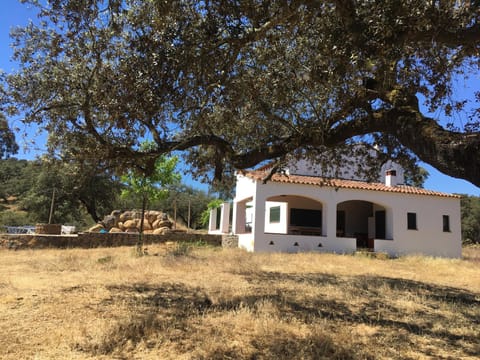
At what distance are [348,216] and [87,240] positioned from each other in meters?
14.3

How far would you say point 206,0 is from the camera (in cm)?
487

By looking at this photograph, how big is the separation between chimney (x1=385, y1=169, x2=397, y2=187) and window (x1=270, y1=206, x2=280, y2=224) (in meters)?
6.21

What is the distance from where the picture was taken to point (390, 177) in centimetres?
2025

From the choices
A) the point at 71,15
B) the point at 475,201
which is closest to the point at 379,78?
the point at 71,15

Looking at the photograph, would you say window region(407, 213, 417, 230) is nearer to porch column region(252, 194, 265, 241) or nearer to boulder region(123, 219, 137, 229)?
porch column region(252, 194, 265, 241)

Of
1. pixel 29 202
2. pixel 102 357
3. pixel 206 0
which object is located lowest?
pixel 102 357

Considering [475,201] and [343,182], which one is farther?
[475,201]

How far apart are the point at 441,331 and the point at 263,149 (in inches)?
159

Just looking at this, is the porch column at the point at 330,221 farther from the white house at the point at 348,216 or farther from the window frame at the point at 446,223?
the window frame at the point at 446,223

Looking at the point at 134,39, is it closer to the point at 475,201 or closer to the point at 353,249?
the point at 353,249

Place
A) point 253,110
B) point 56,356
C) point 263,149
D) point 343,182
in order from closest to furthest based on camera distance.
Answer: point 56,356
point 263,149
point 253,110
point 343,182

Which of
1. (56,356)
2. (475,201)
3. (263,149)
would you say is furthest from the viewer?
(475,201)

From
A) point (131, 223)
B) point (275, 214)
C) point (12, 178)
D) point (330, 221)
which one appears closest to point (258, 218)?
point (330, 221)

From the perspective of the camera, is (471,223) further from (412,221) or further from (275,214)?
(275,214)
